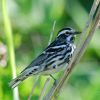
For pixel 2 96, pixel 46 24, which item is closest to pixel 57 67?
pixel 2 96

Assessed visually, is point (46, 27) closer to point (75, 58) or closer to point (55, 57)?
point (55, 57)

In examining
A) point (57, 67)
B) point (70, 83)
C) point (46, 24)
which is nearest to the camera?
point (57, 67)

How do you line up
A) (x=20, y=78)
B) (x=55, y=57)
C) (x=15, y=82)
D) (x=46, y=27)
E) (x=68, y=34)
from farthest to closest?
(x=46, y=27)
(x=68, y=34)
(x=55, y=57)
(x=20, y=78)
(x=15, y=82)

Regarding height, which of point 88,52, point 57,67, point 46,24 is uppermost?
point 57,67

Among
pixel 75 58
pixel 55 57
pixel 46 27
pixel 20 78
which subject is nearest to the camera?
pixel 75 58

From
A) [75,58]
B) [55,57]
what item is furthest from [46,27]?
[75,58]

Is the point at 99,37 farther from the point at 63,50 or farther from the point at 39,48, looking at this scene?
the point at 63,50

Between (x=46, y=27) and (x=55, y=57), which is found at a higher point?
(x=55, y=57)

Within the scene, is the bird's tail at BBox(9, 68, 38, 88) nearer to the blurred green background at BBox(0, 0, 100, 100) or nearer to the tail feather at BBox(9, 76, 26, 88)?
the tail feather at BBox(9, 76, 26, 88)
